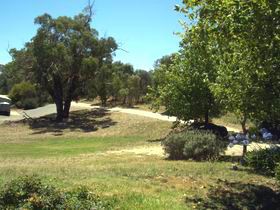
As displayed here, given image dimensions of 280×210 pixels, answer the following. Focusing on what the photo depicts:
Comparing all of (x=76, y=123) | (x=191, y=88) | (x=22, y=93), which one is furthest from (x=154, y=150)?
(x=22, y=93)

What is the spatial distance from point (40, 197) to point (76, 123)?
37.4 meters

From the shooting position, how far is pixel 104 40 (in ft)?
158

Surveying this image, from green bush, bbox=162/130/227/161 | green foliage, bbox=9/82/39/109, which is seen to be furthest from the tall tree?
green bush, bbox=162/130/227/161

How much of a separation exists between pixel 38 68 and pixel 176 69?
21968 mm

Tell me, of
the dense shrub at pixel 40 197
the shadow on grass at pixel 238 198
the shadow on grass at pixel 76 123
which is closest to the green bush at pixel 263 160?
the shadow on grass at pixel 238 198

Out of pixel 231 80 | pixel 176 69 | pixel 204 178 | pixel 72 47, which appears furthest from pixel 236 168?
pixel 72 47

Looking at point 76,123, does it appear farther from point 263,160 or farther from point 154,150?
point 263,160

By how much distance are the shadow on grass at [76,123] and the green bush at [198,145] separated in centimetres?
2170

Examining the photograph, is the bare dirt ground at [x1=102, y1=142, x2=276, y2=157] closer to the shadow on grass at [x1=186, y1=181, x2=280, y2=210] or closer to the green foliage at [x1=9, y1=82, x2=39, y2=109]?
the shadow on grass at [x1=186, y1=181, x2=280, y2=210]

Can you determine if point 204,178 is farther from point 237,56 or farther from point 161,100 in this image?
point 161,100

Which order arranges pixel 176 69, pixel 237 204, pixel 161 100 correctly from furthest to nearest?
pixel 161 100
pixel 176 69
pixel 237 204

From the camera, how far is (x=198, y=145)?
719 inches

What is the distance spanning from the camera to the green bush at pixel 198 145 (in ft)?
59.6

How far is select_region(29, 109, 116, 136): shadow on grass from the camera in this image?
1645 inches
